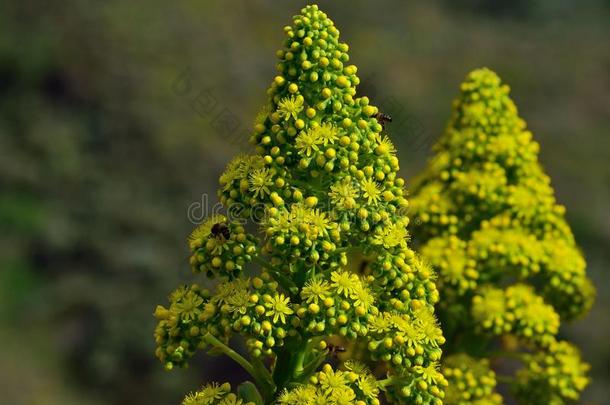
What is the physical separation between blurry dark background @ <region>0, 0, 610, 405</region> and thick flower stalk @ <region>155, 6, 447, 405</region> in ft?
45.6

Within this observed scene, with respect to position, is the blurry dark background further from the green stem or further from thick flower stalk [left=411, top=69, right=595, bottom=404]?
the green stem

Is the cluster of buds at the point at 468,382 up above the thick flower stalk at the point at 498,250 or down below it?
below

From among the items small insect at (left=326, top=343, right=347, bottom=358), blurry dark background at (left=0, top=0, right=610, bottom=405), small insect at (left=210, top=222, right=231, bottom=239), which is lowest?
small insect at (left=326, top=343, right=347, bottom=358)

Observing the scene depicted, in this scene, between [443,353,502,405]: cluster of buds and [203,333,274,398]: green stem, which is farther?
[443,353,502,405]: cluster of buds

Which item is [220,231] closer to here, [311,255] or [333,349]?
[311,255]

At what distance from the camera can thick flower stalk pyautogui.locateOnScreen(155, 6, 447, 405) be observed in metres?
7.38

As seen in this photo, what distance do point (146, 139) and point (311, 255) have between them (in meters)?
26.4

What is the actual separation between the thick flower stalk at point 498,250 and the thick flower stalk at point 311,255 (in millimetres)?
1980

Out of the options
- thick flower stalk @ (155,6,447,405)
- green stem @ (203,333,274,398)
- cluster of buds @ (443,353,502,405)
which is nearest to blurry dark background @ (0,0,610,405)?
cluster of buds @ (443,353,502,405)

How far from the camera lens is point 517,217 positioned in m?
10.0

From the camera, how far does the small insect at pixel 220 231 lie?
7625 millimetres

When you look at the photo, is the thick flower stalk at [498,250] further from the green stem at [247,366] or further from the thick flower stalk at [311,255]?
the green stem at [247,366]

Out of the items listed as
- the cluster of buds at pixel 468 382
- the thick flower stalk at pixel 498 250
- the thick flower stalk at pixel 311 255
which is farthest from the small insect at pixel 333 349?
the thick flower stalk at pixel 498 250

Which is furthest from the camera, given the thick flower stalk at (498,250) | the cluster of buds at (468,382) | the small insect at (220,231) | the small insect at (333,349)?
the thick flower stalk at (498,250)
